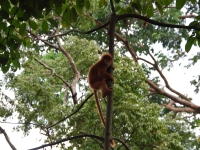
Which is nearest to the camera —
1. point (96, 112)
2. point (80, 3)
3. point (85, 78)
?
point (80, 3)

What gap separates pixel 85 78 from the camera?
608 centimetres

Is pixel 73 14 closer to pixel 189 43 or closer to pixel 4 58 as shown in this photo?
pixel 4 58

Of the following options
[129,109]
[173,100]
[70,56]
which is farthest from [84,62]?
[173,100]

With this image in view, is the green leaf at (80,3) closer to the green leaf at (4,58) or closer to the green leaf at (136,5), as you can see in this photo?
the green leaf at (136,5)

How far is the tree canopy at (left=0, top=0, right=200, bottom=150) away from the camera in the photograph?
1.43 metres

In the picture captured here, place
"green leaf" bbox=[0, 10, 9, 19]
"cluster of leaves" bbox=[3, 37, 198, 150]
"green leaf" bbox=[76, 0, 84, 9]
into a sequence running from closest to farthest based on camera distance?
"green leaf" bbox=[0, 10, 9, 19]
"green leaf" bbox=[76, 0, 84, 9]
"cluster of leaves" bbox=[3, 37, 198, 150]

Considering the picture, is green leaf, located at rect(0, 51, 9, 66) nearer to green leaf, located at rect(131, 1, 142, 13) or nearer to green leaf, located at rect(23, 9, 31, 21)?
green leaf, located at rect(23, 9, 31, 21)

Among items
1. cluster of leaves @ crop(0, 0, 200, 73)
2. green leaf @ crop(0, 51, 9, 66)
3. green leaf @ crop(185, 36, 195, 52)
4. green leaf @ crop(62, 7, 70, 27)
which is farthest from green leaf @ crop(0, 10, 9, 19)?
green leaf @ crop(185, 36, 195, 52)

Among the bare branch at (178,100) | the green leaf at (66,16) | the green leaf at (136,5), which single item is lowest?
the green leaf at (66,16)

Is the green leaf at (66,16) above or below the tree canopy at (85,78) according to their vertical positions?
below

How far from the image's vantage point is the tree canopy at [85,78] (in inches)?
56.2

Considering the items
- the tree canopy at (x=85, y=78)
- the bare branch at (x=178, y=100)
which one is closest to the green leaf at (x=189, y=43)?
the tree canopy at (x=85, y=78)

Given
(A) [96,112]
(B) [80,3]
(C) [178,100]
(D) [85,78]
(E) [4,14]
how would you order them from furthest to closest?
1. (C) [178,100]
2. (D) [85,78]
3. (A) [96,112]
4. (B) [80,3]
5. (E) [4,14]

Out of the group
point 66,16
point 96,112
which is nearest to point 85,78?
point 96,112
